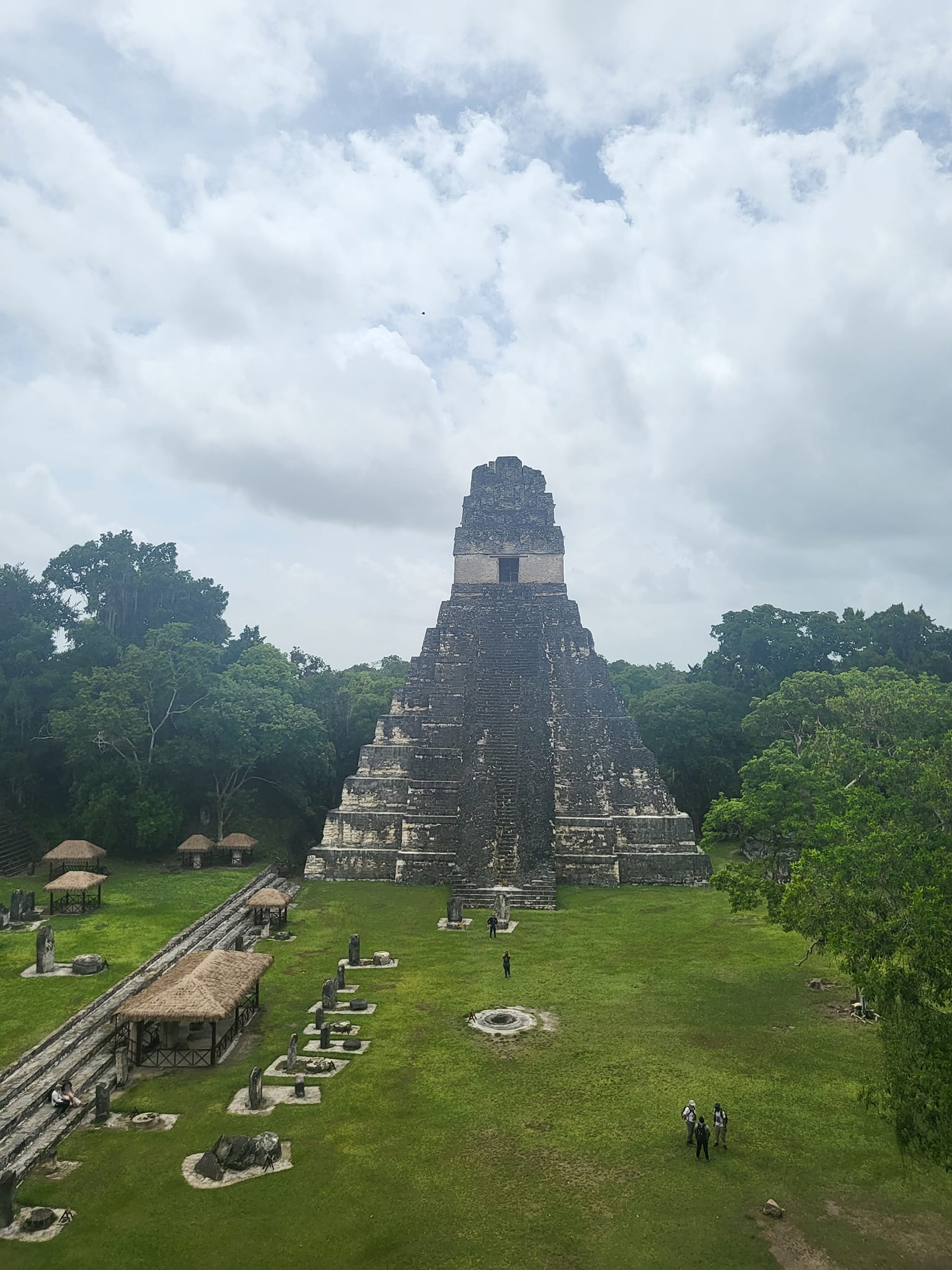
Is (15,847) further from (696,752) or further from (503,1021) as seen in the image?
(696,752)

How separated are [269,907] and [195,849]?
9.83 meters

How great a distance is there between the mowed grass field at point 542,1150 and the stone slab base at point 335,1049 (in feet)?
1.02

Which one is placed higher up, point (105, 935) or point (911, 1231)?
point (105, 935)

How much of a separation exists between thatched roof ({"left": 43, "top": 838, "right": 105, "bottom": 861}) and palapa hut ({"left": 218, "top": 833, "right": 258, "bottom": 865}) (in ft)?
19.3

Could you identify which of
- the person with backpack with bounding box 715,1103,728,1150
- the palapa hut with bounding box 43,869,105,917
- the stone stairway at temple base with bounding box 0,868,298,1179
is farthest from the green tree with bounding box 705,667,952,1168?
the palapa hut with bounding box 43,869,105,917

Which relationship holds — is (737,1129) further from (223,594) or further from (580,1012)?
(223,594)

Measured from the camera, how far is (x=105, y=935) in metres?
21.1

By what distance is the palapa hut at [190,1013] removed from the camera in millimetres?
13328

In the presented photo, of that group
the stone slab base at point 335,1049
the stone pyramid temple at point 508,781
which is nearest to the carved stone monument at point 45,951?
the stone slab base at point 335,1049

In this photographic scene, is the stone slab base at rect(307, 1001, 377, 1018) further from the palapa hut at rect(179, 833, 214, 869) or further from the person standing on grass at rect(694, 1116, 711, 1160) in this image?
the palapa hut at rect(179, 833, 214, 869)

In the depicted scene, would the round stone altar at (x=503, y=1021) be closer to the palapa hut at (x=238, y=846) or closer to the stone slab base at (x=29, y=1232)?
the stone slab base at (x=29, y=1232)

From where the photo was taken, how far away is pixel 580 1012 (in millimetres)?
15891

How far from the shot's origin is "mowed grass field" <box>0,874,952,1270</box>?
352 inches

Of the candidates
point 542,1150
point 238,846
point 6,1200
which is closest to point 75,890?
point 238,846
